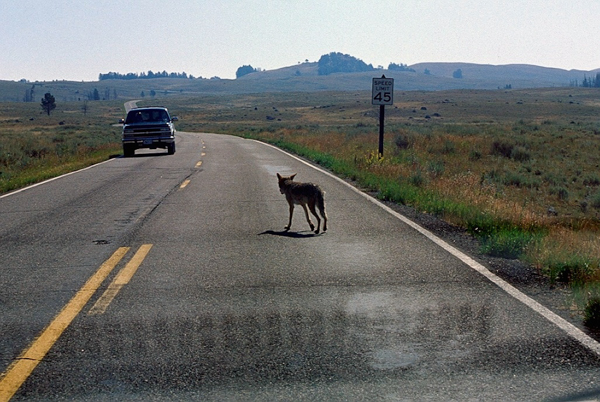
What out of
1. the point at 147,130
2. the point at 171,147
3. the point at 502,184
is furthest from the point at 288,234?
the point at 171,147

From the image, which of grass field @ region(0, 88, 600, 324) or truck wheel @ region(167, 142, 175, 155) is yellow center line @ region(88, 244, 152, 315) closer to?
grass field @ region(0, 88, 600, 324)

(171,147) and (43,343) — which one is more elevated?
(43,343)

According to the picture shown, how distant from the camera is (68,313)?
611 centimetres

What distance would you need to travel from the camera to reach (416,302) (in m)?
6.45

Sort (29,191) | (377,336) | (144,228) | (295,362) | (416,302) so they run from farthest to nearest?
(29,191) → (144,228) → (416,302) → (377,336) → (295,362)

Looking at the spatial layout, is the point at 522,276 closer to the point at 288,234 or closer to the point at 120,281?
the point at 288,234

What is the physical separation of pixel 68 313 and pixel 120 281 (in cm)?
118

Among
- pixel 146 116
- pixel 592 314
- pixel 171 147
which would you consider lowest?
pixel 171 147

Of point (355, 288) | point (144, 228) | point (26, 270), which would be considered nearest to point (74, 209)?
point (144, 228)

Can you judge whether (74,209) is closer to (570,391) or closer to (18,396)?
(18,396)

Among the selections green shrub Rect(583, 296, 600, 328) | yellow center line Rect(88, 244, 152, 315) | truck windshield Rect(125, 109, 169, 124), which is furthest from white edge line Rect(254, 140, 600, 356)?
truck windshield Rect(125, 109, 169, 124)

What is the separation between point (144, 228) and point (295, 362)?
6384 millimetres

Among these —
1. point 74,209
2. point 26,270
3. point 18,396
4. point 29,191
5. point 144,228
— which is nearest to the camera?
point 18,396

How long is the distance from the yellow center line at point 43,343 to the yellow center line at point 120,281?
14 cm
